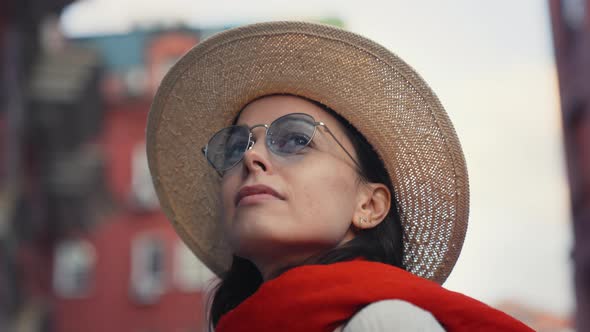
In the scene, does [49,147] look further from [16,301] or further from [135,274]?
[135,274]

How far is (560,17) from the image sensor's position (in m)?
14.0

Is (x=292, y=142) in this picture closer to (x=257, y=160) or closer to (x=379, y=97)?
(x=257, y=160)

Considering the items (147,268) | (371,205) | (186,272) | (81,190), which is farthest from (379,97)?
(147,268)

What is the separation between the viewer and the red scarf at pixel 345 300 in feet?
5.44

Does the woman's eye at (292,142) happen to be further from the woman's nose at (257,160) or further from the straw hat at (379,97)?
the straw hat at (379,97)

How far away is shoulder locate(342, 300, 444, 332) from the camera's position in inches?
61.3

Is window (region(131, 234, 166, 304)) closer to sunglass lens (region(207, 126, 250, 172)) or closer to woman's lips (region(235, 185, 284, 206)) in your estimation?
sunglass lens (region(207, 126, 250, 172))

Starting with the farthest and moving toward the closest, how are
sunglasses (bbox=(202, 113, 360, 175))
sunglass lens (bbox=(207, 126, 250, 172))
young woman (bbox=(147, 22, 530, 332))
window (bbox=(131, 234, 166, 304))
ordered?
window (bbox=(131, 234, 166, 304)) < sunglass lens (bbox=(207, 126, 250, 172)) < sunglasses (bbox=(202, 113, 360, 175)) < young woman (bbox=(147, 22, 530, 332))

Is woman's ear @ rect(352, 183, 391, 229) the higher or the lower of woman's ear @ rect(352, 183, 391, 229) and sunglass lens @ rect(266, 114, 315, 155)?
the lower

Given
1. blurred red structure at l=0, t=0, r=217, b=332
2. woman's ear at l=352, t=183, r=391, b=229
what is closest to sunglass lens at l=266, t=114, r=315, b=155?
woman's ear at l=352, t=183, r=391, b=229

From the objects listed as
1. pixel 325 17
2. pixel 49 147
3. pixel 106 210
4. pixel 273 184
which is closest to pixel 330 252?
pixel 273 184

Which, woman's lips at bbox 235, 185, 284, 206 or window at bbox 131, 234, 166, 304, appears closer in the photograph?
woman's lips at bbox 235, 185, 284, 206

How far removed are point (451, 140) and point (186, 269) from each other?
23240mm

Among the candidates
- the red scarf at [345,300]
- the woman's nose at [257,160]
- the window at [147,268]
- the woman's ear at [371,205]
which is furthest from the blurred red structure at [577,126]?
the window at [147,268]
